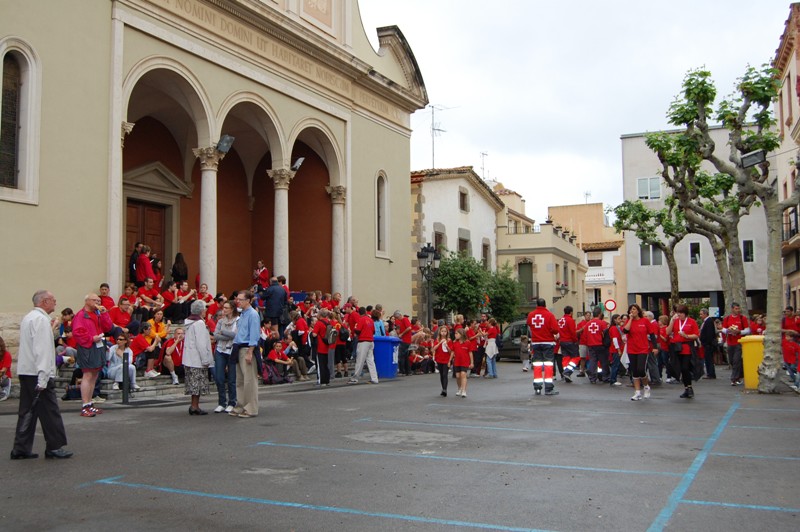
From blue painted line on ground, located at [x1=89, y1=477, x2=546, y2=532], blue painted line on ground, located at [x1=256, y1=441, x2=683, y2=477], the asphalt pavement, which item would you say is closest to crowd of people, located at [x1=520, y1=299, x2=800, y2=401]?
the asphalt pavement

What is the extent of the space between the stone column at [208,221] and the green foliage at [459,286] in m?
16.8

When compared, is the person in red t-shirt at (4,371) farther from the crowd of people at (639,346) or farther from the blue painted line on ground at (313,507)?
the crowd of people at (639,346)

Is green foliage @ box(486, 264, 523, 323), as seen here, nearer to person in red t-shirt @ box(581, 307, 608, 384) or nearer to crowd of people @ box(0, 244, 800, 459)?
crowd of people @ box(0, 244, 800, 459)

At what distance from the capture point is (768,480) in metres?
6.73

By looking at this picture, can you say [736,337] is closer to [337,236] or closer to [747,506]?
[337,236]

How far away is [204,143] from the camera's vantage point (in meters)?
18.9

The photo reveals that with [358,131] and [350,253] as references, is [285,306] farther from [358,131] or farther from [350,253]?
[358,131]

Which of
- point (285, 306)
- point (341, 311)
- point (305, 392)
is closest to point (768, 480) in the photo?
point (305, 392)

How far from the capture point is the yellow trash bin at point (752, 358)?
15844 mm

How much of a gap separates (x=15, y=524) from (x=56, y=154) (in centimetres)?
1086

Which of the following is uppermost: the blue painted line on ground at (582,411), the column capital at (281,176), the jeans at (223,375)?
the column capital at (281,176)

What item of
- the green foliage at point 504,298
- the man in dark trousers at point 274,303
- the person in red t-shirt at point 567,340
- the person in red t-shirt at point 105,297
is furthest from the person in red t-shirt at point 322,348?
the green foliage at point 504,298

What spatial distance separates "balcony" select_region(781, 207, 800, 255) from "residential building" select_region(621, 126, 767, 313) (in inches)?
303

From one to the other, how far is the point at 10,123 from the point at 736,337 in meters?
16.6
